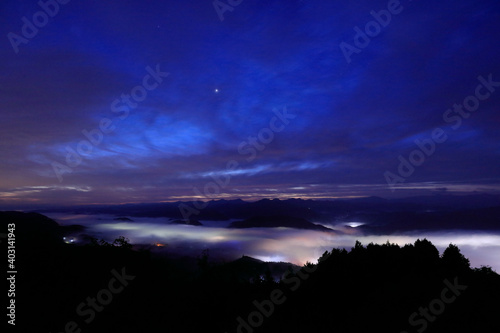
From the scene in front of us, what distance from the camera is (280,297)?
2247 centimetres

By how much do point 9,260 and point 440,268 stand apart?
137 ft

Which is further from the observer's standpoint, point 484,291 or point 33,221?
point 33,221

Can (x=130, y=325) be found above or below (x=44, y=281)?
below

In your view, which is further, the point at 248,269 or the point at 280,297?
→ the point at 248,269

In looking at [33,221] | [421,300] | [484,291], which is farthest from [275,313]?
[33,221]

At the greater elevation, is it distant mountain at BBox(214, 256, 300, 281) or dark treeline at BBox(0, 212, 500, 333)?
dark treeline at BBox(0, 212, 500, 333)

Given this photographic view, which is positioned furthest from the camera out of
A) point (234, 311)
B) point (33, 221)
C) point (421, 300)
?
point (33, 221)

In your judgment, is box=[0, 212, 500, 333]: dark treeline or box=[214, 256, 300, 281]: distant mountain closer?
box=[0, 212, 500, 333]: dark treeline

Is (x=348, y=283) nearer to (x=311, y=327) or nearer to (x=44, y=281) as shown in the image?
(x=311, y=327)

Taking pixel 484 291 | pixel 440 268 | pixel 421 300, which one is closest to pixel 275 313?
pixel 421 300

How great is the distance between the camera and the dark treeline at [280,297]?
16.4 meters

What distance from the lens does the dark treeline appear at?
647 inches

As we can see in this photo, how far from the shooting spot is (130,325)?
18984 millimetres

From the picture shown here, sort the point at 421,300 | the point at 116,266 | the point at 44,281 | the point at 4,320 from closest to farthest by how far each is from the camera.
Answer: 1. the point at 4,320
2. the point at 421,300
3. the point at 44,281
4. the point at 116,266
